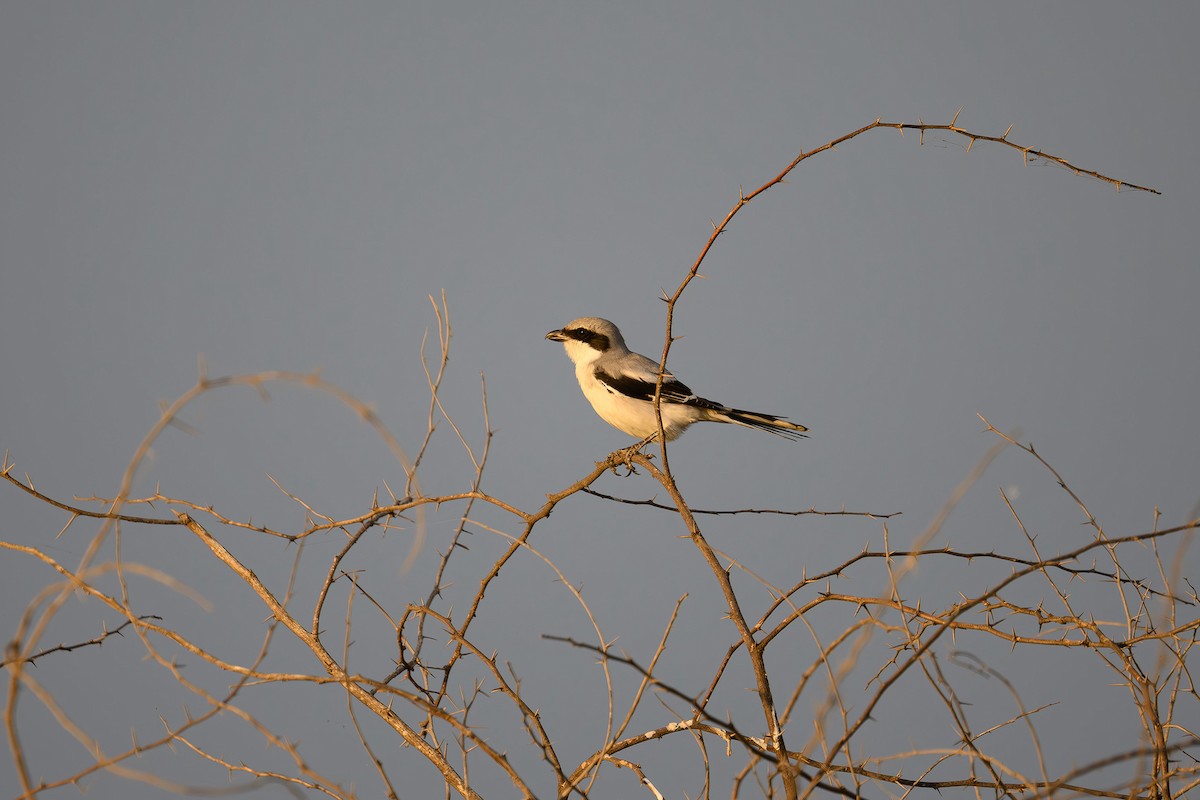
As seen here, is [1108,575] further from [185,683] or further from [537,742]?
[185,683]

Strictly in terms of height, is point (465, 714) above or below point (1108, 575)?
below

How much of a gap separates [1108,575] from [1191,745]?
0.97m

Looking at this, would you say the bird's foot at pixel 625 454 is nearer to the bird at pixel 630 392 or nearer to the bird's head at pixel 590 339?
the bird at pixel 630 392

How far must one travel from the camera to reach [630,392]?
528cm

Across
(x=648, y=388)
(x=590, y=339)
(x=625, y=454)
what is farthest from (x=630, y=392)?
(x=625, y=454)

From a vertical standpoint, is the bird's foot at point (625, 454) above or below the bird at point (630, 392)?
below

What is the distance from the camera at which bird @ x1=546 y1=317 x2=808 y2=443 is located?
502 cm

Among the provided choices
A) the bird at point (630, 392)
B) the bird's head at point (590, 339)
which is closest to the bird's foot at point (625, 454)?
the bird at point (630, 392)

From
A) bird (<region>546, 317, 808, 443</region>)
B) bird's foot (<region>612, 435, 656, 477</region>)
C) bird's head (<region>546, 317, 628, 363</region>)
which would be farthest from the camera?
bird's head (<region>546, 317, 628, 363</region>)

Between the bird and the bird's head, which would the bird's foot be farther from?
the bird's head

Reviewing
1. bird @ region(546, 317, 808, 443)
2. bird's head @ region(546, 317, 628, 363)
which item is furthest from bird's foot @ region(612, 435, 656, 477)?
bird's head @ region(546, 317, 628, 363)

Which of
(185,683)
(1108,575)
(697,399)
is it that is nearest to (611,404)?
(697,399)

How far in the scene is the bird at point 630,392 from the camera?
5.02 meters

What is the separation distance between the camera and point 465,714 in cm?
238
